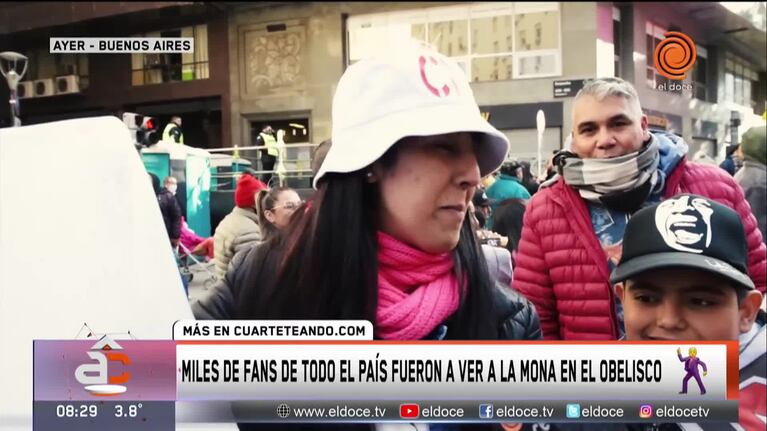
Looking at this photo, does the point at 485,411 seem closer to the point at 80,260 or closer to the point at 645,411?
the point at 645,411

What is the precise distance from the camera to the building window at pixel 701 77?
135cm

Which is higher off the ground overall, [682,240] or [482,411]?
[682,240]

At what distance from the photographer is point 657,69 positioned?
132 centimetres

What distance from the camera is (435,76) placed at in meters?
1.23

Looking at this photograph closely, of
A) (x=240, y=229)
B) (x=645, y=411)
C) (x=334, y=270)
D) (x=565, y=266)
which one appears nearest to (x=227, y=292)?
(x=240, y=229)

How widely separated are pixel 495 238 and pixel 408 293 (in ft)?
0.73

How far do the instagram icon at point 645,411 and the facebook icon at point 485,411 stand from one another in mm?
305

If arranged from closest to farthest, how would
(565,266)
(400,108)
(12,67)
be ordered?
(400,108) → (565,266) → (12,67)

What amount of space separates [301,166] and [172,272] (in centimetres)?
38

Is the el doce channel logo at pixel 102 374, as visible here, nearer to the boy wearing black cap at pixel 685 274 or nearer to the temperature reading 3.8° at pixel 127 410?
the temperature reading 3.8° at pixel 127 410

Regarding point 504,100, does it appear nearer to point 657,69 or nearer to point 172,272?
point 657,69

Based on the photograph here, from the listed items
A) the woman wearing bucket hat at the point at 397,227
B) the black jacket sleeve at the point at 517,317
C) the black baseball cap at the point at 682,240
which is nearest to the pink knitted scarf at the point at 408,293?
the woman wearing bucket hat at the point at 397,227

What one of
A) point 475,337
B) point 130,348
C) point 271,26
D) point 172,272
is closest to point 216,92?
point 271,26

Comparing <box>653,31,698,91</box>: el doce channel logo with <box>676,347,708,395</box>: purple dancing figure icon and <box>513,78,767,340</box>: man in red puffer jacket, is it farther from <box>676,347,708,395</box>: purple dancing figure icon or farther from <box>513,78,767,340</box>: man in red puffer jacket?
<box>676,347,708,395</box>: purple dancing figure icon
